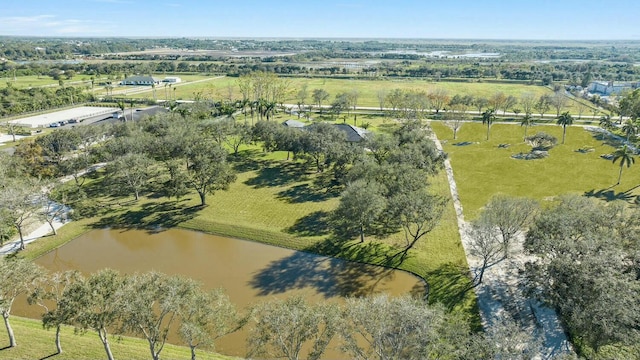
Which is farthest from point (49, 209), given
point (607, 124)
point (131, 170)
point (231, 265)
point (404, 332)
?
point (607, 124)

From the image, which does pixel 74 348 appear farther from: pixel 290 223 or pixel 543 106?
pixel 543 106

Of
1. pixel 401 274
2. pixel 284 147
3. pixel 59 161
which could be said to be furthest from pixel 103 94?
pixel 401 274

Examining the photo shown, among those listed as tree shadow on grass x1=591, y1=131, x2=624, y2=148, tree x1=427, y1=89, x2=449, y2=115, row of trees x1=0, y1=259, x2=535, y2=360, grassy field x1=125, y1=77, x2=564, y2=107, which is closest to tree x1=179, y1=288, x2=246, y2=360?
Answer: row of trees x1=0, y1=259, x2=535, y2=360

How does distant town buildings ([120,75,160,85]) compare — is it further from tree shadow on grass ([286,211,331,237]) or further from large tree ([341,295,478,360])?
large tree ([341,295,478,360])

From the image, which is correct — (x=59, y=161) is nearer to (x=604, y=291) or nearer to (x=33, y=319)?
(x=33, y=319)

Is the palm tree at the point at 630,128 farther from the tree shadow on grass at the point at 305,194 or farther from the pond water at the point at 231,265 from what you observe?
the pond water at the point at 231,265

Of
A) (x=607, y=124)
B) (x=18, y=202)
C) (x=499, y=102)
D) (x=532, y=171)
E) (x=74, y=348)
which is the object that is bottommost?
(x=74, y=348)

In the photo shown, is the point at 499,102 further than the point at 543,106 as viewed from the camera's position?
Yes
